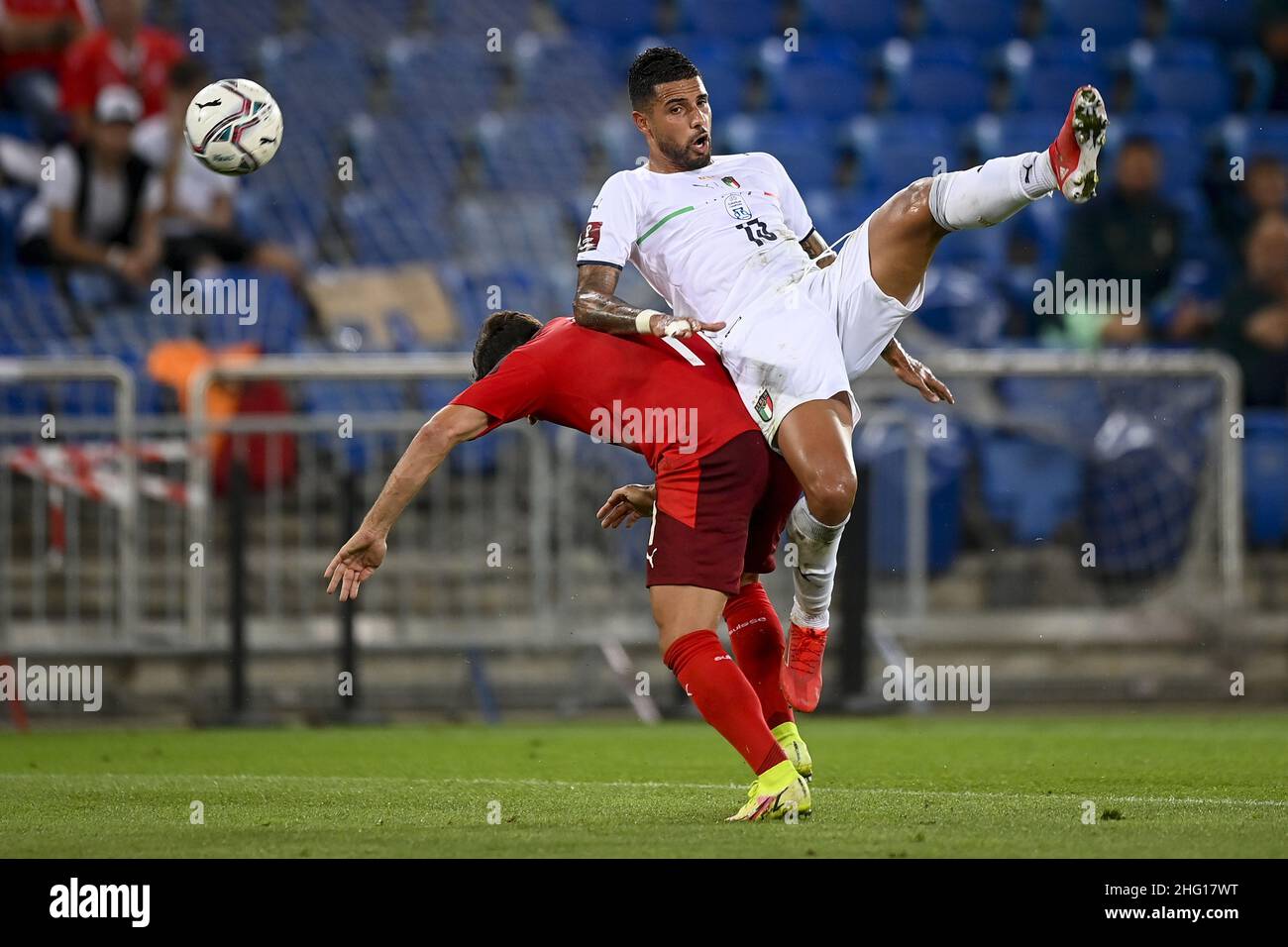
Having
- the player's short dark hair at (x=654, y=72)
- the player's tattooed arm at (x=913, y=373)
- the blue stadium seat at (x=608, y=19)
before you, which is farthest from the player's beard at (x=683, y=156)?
the blue stadium seat at (x=608, y=19)

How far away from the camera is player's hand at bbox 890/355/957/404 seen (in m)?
6.50

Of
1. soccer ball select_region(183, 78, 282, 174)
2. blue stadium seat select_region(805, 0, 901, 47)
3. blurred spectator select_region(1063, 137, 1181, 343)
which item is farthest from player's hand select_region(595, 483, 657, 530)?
blue stadium seat select_region(805, 0, 901, 47)

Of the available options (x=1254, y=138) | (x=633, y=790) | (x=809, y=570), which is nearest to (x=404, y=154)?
(x=1254, y=138)

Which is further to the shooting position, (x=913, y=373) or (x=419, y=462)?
(x=913, y=373)

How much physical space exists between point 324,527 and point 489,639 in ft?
3.83

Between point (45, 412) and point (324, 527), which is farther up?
point (45, 412)

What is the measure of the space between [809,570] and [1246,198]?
9.26m

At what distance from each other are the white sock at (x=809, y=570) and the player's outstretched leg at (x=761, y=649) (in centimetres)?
16

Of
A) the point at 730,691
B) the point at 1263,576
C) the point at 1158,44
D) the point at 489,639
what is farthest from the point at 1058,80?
the point at 730,691

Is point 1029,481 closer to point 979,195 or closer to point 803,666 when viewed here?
point 803,666

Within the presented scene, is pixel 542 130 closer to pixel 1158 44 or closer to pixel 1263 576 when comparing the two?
pixel 1158 44

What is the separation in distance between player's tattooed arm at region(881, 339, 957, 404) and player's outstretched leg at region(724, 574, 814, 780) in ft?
3.03

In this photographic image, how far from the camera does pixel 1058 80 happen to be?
1566cm

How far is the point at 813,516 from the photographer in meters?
5.89
